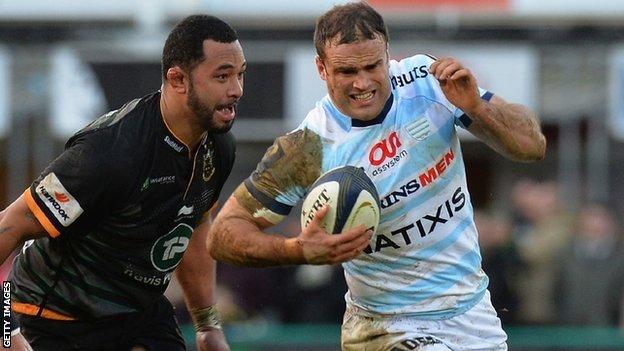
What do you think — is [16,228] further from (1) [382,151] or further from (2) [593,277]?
(2) [593,277]

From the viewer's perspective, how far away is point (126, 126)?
6.70m

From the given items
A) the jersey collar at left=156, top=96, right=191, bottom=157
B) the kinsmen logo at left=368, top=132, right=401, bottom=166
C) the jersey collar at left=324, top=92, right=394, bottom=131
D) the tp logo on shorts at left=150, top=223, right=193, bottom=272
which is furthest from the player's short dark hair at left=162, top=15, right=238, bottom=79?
the kinsmen logo at left=368, top=132, right=401, bottom=166

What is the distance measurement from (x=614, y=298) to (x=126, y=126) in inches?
272

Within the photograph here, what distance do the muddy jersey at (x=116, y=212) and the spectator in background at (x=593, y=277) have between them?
6.15 metres

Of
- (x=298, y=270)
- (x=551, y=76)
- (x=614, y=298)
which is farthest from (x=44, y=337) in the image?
(x=551, y=76)

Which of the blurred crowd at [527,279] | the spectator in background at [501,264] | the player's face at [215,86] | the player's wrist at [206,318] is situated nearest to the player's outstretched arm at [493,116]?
the player's face at [215,86]

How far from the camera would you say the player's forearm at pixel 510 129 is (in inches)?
254

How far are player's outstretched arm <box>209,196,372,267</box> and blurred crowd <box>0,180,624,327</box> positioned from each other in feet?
18.2

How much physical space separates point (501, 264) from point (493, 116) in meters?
5.76

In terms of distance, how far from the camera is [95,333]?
23.0 feet

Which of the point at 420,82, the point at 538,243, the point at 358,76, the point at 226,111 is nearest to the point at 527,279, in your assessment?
the point at 538,243

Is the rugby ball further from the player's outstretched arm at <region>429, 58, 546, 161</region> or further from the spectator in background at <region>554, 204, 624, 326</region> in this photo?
the spectator in background at <region>554, 204, 624, 326</region>

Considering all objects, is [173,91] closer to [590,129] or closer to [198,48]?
[198,48]

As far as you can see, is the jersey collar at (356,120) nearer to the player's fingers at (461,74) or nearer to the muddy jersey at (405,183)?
the muddy jersey at (405,183)
